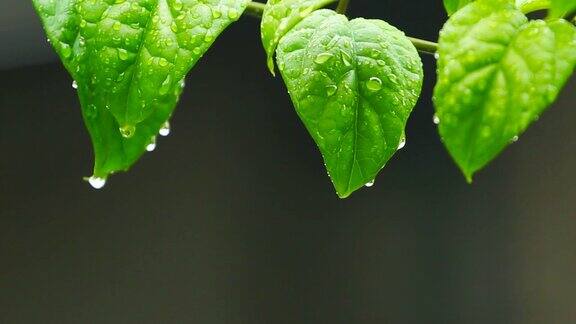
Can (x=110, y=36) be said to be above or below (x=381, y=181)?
above

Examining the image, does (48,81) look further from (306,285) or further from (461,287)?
(461,287)

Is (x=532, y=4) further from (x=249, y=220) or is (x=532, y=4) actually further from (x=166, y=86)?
(x=249, y=220)

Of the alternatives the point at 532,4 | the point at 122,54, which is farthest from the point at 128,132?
the point at 532,4

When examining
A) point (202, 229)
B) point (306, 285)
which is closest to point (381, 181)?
point (306, 285)

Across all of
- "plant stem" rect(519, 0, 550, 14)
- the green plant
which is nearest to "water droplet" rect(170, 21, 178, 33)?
the green plant

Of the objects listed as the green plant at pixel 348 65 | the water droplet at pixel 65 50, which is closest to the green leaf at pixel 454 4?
the green plant at pixel 348 65

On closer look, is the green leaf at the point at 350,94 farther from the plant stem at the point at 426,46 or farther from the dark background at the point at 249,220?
the dark background at the point at 249,220
